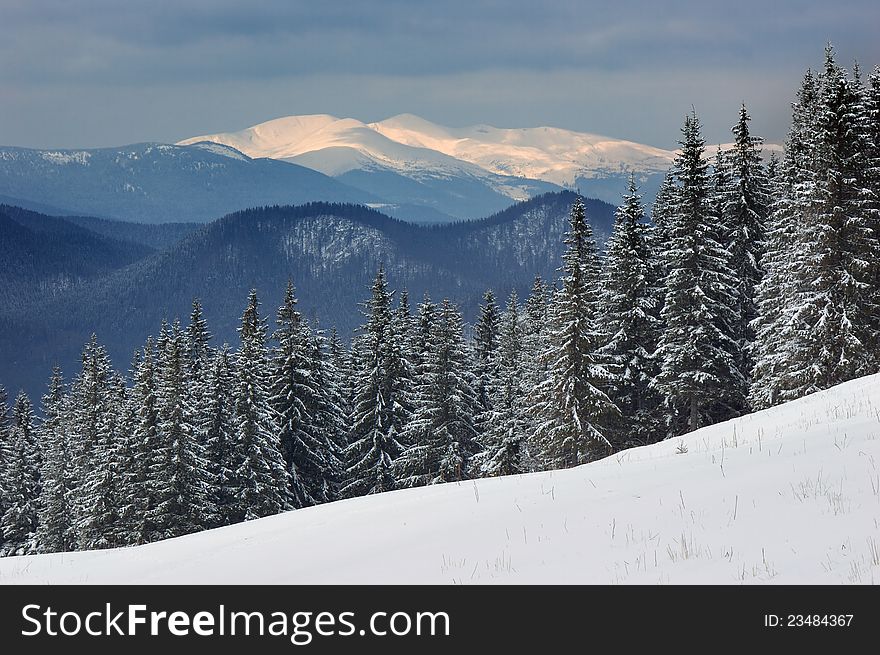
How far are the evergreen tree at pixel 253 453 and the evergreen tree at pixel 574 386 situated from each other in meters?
13.0

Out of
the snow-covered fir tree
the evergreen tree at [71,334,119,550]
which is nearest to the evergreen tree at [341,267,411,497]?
the snow-covered fir tree

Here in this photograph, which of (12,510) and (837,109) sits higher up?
(837,109)

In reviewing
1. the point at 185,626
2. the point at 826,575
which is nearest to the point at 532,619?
the point at 826,575

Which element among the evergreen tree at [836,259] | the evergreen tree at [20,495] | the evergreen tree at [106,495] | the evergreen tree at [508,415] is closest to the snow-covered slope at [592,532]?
the evergreen tree at [836,259]

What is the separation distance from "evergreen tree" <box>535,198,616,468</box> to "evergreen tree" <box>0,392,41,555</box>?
3597 cm

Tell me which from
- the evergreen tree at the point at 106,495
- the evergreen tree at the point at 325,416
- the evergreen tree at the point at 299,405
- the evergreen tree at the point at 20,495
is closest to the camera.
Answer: the evergreen tree at the point at 106,495

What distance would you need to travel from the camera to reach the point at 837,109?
104 feet

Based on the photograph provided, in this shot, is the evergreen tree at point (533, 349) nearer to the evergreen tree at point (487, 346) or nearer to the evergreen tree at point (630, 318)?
the evergreen tree at point (487, 346)

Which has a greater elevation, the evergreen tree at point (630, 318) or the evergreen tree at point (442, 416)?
the evergreen tree at point (630, 318)

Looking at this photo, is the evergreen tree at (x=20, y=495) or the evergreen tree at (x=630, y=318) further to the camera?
the evergreen tree at (x=20, y=495)

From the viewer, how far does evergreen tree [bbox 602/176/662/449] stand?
1403 inches

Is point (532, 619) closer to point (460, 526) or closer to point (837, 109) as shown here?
point (460, 526)

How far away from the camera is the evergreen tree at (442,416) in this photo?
41875mm

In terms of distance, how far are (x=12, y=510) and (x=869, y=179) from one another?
182 ft
